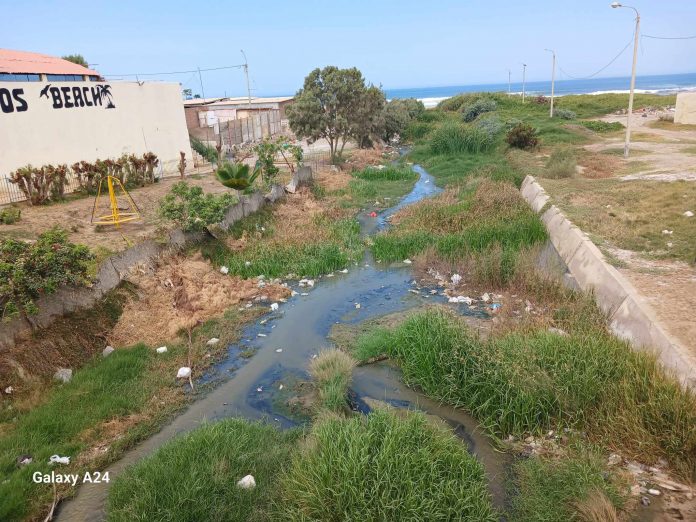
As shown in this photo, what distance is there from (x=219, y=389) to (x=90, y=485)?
74.7 inches

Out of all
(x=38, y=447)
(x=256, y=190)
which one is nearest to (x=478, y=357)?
(x=38, y=447)

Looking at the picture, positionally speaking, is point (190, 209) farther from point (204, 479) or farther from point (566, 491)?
point (566, 491)

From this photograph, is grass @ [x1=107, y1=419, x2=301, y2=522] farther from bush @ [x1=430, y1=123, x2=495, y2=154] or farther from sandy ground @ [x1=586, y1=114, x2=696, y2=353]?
bush @ [x1=430, y1=123, x2=495, y2=154]

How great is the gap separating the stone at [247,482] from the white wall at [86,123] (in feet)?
39.3

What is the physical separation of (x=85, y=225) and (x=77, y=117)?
5.85 m

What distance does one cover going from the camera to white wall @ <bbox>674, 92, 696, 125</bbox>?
25391 millimetres

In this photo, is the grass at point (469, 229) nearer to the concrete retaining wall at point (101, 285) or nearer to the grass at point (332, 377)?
the grass at point (332, 377)

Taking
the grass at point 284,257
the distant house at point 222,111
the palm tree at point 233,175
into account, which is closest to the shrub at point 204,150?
the distant house at point 222,111

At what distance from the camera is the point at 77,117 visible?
14203mm

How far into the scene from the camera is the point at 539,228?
10.6 meters

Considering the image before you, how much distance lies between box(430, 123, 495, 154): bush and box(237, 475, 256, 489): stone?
69.9 ft

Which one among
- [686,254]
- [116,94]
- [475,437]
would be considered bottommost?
[475,437]

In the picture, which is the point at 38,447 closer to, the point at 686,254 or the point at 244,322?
the point at 244,322

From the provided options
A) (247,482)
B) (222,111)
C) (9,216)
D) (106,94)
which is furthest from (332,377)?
(222,111)
